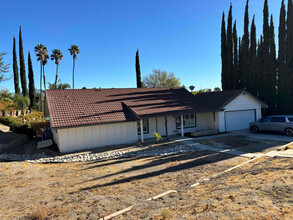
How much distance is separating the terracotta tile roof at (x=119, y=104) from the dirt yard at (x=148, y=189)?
14.5 ft

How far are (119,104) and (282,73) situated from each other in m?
22.3

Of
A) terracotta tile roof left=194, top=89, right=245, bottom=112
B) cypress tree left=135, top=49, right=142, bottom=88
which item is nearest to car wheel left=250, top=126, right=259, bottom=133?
terracotta tile roof left=194, top=89, right=245, bottom=112

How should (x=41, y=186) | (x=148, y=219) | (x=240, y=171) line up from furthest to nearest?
(x=240, y=171)
(x=41, y=186)
(x=148, y=219)

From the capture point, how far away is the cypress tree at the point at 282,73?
81.9 feet

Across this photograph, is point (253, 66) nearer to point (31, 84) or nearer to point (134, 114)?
point (134, 114)

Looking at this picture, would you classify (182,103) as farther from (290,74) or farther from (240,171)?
(290,74)

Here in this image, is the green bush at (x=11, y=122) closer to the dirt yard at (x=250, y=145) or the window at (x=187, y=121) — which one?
the window at (x=187, y=121)

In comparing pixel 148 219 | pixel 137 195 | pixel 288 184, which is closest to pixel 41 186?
pixel 137 195

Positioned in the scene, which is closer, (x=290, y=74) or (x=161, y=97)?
(x=161, y=97)

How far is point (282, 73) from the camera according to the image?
25.7m

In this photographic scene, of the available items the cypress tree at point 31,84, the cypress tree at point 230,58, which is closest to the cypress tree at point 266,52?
the cypress tree at point 230,58

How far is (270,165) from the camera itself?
8.78 meters

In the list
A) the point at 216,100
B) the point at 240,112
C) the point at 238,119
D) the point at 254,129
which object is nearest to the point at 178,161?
the point at 254,129

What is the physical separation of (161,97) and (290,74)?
58.6ft
